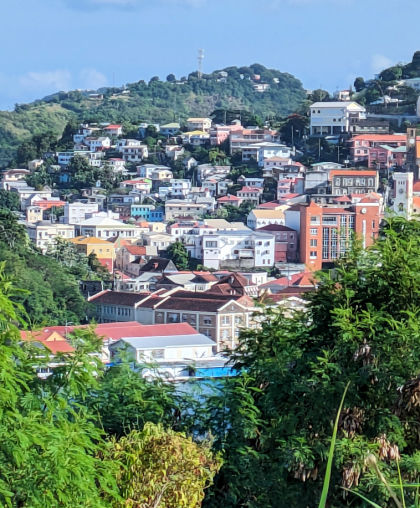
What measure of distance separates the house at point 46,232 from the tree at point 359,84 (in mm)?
16407

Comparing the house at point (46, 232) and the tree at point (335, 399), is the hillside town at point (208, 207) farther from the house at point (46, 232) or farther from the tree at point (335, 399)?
the tree at point (335, 399)

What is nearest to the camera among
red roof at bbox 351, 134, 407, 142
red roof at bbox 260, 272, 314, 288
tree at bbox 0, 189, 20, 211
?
red roof at bbox 260, 272, 314, 288

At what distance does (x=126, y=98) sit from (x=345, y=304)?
2351 inches

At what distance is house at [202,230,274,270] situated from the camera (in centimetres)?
3170

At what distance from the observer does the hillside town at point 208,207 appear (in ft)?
83.7

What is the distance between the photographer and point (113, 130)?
149 ft

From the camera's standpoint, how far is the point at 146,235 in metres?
33.5

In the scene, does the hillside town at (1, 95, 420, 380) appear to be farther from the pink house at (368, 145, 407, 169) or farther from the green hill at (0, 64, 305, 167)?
the green hill at (0, 64, 305, 167)

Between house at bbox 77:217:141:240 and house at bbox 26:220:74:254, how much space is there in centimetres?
36

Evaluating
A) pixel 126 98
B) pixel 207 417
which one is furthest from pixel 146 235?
pixel 126 98

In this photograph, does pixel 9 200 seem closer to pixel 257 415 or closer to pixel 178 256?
pixel 178 256

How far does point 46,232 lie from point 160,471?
2917 cm

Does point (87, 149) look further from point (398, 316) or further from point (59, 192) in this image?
point (398, 316)

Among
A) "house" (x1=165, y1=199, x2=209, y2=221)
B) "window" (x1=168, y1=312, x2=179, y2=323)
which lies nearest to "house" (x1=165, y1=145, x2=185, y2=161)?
"house" (x1=165, y1=199, x2=209, y2=221)
